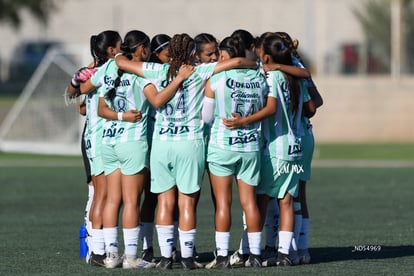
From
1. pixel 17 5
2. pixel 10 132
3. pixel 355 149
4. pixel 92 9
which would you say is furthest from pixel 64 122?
pixel 92 9

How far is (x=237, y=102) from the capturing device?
9828 mm

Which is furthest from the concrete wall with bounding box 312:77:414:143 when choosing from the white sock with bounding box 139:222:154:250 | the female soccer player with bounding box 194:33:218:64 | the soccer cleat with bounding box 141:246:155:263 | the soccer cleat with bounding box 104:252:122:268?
the soccer cleat with bounding box 104:252:122:268

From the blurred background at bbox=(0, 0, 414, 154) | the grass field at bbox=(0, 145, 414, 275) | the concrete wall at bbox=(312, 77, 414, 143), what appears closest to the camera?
the grass field at bbox=(0, 145, 414, 275)

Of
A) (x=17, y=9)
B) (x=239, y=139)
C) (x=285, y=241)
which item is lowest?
(x=285, y=241)

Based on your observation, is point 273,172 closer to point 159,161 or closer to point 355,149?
point 159,161

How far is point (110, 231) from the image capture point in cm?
1005

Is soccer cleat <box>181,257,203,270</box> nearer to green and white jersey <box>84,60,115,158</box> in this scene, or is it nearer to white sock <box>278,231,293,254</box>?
white sock <box>278,231,293,254</box>

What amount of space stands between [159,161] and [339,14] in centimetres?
4115

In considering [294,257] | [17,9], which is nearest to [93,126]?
[294,257]

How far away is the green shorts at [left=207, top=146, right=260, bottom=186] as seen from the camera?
9836mm

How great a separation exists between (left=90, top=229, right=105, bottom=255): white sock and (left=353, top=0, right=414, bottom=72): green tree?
2596 cm

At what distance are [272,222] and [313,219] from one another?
4.08m

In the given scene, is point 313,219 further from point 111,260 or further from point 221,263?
point 111,260

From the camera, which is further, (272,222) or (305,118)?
(272,222)
